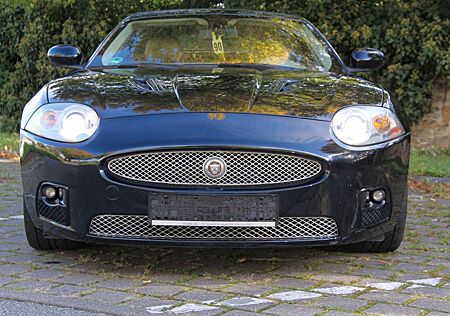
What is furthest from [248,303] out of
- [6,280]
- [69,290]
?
[6,280]

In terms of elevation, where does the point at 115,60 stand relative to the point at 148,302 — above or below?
above

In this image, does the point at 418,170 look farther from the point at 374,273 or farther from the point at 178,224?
the point at 178,224

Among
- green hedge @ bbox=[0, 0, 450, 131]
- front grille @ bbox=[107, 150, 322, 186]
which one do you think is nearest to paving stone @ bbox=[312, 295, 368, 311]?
front grille @ bbox=[107, 150, 322, 186]

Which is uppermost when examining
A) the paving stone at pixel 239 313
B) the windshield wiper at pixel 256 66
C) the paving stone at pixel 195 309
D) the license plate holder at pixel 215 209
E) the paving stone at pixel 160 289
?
the windshield wiper at pixel 256 66

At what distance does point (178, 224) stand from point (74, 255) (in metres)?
1.01

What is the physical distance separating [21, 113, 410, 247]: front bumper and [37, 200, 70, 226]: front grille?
38 millimetres

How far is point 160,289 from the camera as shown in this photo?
12.6ft

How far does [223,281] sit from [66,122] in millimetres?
1102

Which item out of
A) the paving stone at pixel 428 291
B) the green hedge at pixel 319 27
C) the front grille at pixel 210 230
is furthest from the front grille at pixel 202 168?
the green hedge at pixel 319 27

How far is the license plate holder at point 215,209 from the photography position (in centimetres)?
383

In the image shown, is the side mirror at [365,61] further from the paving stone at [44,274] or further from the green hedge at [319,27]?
the green hedge at [319,27]

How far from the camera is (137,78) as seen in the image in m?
4.50

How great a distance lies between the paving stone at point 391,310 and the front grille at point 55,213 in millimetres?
1524

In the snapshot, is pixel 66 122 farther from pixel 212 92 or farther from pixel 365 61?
pixel 365 61
